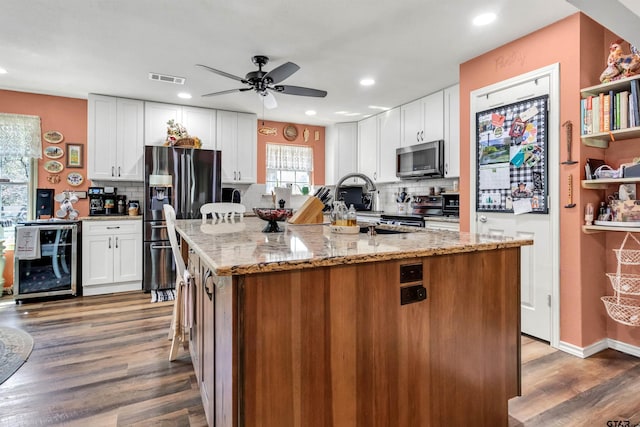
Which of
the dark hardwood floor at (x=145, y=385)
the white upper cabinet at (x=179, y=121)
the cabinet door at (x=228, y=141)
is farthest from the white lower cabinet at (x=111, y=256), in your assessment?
the cabinet door at (x=228, y=141)

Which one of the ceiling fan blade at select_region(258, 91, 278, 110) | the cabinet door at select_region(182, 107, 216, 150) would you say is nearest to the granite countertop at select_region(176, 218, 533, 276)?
the ceiling fan blade at select_region(258, 91, 278, 110)

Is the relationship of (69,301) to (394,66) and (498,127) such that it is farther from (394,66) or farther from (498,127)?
(498,127)

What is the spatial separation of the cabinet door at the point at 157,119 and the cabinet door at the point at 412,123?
3.13m

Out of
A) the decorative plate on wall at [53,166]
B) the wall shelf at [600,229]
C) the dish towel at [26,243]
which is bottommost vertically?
the dish towel at [26,243]

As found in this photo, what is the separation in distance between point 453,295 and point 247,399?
2.94 ft

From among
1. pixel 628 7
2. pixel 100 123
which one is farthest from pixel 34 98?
pixel 628 7

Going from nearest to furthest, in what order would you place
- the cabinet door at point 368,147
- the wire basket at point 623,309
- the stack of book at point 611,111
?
the stack of book at point 611,111 → the wire basket at point 623,309 → the cabinet door at point 368,147

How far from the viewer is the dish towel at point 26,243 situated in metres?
3.66

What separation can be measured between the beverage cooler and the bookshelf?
5026 mm

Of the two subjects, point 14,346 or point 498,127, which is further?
point 498,127

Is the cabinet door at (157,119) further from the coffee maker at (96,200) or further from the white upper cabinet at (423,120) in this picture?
the white upper cabinet at (423,120)

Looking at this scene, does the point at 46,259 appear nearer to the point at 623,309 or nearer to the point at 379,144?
the point at 379,144

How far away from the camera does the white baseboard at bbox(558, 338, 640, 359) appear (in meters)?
2.40

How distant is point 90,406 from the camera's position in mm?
1839
